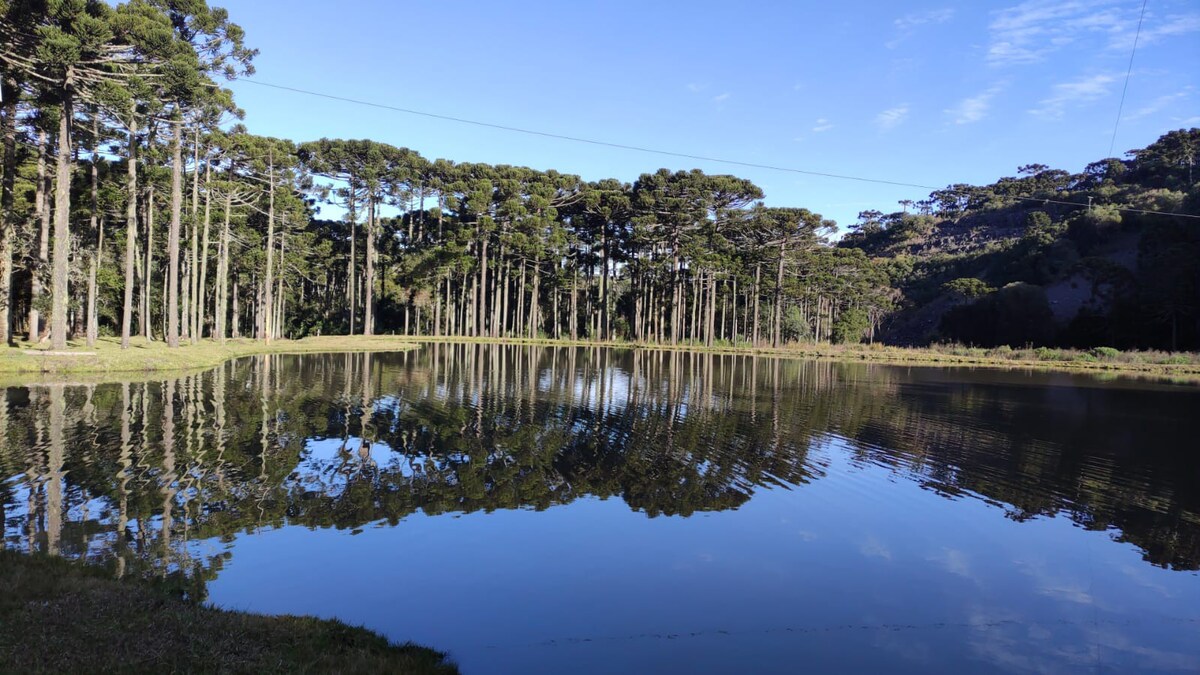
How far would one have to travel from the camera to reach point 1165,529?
10289mm

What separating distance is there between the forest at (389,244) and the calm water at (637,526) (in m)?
13.1

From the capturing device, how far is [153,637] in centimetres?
498

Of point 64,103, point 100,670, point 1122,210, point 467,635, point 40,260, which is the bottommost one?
point 467,635

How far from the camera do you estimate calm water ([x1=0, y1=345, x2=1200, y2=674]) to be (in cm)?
666

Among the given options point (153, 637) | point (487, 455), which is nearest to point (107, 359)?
point (487, 455)

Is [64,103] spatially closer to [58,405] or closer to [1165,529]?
[58,405]

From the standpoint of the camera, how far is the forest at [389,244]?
85.9ft

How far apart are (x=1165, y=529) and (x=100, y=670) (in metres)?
13.1

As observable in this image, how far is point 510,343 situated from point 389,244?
2303 cm

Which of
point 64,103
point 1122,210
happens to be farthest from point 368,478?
point 1122,210

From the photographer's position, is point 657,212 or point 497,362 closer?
point 497,362

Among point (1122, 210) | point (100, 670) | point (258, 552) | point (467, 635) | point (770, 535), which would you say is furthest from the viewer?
point (1122, 210)

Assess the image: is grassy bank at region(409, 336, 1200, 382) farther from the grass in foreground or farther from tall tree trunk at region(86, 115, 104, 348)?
the grass in foreground

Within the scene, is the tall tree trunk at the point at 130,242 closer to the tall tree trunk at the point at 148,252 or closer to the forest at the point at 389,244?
the forest at the point at 389,244
